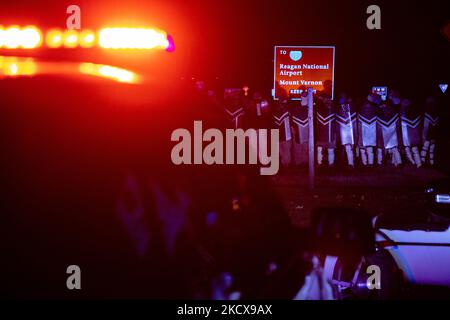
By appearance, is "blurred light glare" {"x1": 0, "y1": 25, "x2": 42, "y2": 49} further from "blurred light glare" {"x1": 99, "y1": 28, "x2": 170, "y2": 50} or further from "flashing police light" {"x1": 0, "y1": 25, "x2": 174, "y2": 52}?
"blurred light glare" {"x1": 99, "y1": 28, "x2": 170, "y2": 50}

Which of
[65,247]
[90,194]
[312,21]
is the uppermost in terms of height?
[312,21]

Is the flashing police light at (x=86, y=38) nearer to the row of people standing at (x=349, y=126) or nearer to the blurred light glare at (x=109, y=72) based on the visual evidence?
the blurred light glare at (x=109, y=72)

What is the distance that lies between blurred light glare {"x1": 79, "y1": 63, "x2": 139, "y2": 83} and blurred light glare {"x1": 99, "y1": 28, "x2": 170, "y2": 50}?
5.1 inches

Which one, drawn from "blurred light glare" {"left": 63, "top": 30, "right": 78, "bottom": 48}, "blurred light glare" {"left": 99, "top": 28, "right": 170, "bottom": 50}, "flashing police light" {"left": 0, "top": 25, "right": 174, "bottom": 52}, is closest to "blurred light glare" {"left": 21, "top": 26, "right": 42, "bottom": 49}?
"flashing police light" {"left": 0, "top": 25, "right": 174, "bottom": 52}

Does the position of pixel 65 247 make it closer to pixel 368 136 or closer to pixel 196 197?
pixel 196 197

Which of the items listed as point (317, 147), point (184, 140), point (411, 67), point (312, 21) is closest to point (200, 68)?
point (312, 21)

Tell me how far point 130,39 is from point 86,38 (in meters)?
0.18

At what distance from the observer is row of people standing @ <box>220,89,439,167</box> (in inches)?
579

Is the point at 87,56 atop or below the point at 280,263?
atop

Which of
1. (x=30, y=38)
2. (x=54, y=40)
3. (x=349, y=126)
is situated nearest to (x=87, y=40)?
(x=54, y=40)

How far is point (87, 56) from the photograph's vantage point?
2.92m

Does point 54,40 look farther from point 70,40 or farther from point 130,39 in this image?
point 130,39

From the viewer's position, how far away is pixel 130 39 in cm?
291

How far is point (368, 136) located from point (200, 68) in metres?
10.4
